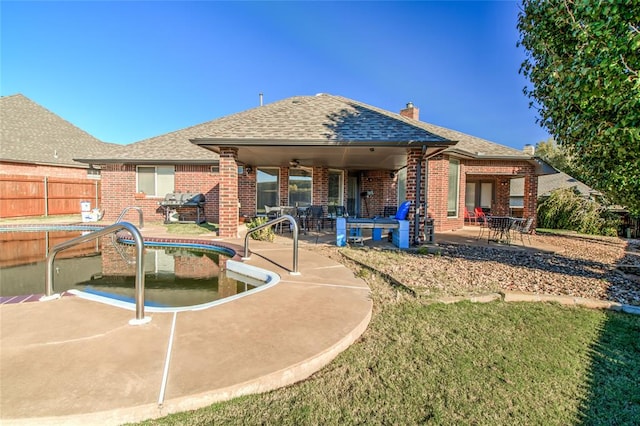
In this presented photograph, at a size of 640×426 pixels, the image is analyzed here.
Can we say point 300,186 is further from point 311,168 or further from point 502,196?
point 502,196

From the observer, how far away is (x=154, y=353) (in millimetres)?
2361

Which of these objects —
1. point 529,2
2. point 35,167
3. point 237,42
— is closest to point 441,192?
point 529,2

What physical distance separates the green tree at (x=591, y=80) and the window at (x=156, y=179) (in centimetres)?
1318

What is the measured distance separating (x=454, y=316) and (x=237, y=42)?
12.2 metres

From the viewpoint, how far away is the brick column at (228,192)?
817cm

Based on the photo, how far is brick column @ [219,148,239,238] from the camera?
817 cm

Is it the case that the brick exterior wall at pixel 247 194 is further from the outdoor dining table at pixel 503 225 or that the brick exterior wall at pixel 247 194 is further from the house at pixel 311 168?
the outdoor dining table at pixel 503 225

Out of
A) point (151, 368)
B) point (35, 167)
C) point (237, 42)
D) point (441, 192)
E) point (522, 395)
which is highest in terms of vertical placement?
point (237, 42)

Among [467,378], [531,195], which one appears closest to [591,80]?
[467,378]

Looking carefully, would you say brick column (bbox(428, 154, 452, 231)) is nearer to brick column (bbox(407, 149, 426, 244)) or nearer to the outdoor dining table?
the outdoor dining table

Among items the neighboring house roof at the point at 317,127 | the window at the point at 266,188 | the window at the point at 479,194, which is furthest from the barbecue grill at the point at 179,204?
the window at the point at 479,194

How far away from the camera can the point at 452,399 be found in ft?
6.84

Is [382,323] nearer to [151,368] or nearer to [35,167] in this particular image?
[151,368]

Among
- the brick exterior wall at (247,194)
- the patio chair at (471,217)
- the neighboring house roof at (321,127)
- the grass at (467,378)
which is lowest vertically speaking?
the grass at (467,378)
